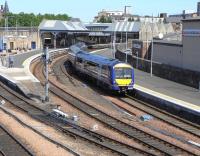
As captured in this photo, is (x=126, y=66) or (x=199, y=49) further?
(x=199, y=49)

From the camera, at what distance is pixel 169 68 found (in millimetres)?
44688

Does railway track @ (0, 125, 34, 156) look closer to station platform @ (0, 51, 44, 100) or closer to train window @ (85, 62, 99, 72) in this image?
station platform @ (0, 51, 44, 100)

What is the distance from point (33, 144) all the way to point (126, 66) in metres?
18.4

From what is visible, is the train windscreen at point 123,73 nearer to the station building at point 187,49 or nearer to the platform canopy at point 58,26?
the station building at point 187,49

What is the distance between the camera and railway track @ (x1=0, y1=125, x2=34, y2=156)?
760 inches

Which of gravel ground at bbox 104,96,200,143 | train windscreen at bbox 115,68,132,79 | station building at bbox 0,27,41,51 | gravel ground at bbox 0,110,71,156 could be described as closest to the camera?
gravel ground at bbox 0,110,71,156

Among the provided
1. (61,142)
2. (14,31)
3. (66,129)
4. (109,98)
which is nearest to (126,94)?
(109,98)

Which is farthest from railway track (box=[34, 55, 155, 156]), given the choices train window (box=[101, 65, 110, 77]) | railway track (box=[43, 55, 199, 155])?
train window (box=[101, 65, 110, 77])

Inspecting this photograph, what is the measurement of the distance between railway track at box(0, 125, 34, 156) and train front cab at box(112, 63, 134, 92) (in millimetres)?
15360

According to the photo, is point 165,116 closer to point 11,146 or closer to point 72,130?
point 72,130

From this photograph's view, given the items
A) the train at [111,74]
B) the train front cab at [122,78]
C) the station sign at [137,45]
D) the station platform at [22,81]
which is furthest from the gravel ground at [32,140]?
the station sign at [137,45]

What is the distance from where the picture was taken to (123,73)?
37688 mm

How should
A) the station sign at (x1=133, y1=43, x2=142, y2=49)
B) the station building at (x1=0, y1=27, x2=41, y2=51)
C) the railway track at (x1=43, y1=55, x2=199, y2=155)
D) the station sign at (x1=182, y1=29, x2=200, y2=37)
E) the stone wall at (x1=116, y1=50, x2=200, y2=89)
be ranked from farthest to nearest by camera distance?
the station building at (x1=0, y1=27, x2=41, y2=51) → the station sign at (x1=133, y1=43, x2=142, y2=49) → the station sign at (x1=182, y1=29, x2=200, y2=37) → the stone wall at (x1=116, y1=50, x2=200, y2=89) → the railway track at (x1=43, y1=55, x2=199, y2=155)

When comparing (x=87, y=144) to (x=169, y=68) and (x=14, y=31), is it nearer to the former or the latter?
(x=169, y=68)
